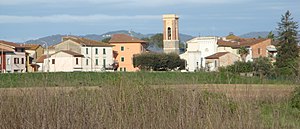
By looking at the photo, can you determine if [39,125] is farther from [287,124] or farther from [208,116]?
[287,124]

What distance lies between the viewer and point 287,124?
700cm

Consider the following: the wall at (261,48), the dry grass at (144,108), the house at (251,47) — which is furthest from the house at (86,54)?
the dry grass at (144,108)

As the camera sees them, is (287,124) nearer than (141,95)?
Yes

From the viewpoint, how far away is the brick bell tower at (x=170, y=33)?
301 ft

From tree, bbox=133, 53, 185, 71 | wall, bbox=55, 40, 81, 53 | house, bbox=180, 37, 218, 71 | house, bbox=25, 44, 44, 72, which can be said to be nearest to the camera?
tree, bbox=133, 53, 185, 71

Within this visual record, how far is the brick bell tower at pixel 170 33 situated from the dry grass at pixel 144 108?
82.7m

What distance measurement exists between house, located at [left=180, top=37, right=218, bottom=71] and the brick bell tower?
420cm

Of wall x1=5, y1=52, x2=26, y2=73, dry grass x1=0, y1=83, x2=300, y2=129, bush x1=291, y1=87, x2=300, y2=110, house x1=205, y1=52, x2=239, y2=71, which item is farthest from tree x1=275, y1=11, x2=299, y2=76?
dry grass x1=0, y1=83, x2=300, y2=129

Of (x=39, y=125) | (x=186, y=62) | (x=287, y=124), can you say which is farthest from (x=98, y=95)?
(x=186, y=62)

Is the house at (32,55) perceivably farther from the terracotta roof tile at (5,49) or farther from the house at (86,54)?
the terracotta roof tile at (5,49)

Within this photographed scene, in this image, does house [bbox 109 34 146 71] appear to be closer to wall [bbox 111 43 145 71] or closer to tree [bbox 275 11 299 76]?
wall [bbox 111 43 145 71]

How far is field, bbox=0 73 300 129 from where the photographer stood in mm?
6832

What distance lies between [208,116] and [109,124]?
1.25 metres

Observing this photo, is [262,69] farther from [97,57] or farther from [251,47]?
[97,57]
